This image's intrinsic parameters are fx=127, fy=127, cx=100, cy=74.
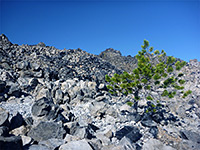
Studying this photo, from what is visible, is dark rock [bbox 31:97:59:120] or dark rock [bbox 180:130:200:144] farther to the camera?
dark rock [bbox 31:97:59:120]

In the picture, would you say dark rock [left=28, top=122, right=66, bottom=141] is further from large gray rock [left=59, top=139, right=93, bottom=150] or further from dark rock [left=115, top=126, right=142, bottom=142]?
dark rock [left=115, top=126, right=142, bottom=142]

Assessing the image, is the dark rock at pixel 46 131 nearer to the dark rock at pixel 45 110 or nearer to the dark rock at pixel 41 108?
the dark rock at pixel 45 110

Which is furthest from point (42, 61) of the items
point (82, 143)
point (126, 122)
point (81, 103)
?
point (82, 143)

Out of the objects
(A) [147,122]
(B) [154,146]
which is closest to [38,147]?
(B) [154,146]

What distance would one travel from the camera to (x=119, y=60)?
56.9 meters

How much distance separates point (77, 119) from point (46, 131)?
4173 millimetres

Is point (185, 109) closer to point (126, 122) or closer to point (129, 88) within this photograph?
point (129, 88)

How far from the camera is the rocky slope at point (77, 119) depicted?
24.1ft

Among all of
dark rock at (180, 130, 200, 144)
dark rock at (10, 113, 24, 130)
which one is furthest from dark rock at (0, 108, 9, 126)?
dark rock at (180, 130, 200, 144)

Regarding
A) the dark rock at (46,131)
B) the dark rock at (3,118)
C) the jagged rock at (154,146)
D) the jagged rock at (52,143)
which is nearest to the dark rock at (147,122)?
the jagged rock at (154,146)

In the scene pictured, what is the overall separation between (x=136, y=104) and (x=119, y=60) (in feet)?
141

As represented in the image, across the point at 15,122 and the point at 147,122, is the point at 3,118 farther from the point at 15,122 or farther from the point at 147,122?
the point at 147,122

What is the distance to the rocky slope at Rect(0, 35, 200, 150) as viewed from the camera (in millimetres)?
7355

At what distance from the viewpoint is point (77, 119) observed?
1168 cm
